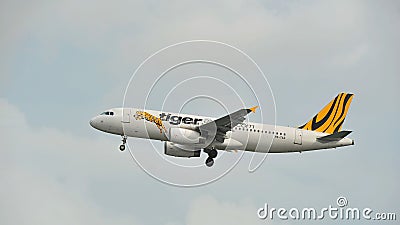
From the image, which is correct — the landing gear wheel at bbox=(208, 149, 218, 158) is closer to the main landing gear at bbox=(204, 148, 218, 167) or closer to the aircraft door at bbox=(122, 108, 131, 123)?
the main landing gear at bbox=(204, 148, 218, 167)

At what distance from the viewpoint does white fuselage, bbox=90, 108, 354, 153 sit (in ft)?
249

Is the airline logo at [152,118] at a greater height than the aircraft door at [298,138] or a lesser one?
lesser

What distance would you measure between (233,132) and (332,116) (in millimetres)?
13943

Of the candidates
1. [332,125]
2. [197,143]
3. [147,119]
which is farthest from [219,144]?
[332,125]

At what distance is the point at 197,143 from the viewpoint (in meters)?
76.4

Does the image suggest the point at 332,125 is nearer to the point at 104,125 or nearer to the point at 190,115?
the point at 190,115

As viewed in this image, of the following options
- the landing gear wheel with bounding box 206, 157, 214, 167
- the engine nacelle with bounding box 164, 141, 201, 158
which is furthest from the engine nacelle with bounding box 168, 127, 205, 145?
the engine nacelle with bounding box 164, 141, 201, 158

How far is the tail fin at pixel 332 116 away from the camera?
278ft

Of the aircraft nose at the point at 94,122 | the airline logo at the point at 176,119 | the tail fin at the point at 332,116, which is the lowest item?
the aircraft nose at the point at 94,122

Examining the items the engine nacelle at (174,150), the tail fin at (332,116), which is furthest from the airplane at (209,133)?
the tail fin at (332,116)

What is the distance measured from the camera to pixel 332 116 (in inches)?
3435

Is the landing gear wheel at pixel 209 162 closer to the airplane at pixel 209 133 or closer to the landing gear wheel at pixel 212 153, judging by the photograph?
the airplane at pixel 209 133

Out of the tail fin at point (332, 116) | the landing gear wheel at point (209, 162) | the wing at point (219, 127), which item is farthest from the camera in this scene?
the tail fin at point (332, 116)

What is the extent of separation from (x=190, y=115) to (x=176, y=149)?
365 centimetres
